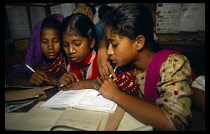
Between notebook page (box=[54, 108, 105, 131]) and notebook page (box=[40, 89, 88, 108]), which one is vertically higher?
notebook page (box=[40, 89, 88, 108])

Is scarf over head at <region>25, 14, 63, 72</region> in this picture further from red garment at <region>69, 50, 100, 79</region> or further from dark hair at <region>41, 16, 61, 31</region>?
red garment at <region>69, 50, 100, 79</region>

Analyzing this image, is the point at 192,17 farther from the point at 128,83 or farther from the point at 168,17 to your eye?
the point at 128,83

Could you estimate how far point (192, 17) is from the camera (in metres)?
2.22

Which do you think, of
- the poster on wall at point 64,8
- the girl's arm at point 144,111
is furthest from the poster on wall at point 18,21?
the girl's arm at point 144,111

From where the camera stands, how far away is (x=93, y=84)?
117 centimetres

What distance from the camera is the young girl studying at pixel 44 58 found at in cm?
141

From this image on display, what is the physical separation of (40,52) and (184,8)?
7.55 ft

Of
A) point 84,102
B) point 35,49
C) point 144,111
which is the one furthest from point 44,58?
point 144,111

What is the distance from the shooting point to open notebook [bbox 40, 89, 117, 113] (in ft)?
2.73

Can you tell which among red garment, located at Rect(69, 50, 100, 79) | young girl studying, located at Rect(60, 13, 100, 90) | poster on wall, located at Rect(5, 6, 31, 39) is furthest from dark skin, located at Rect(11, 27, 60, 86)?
poster on wall, located at Rect(5, 6, 31, 39)

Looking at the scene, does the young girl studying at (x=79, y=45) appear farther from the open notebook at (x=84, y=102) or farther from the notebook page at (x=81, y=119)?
the notebook page at (x=81, y=119)

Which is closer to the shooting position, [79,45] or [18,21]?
[79,45]

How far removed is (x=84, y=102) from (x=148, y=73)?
488 mm

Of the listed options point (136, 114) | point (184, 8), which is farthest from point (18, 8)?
point (136, 114)
